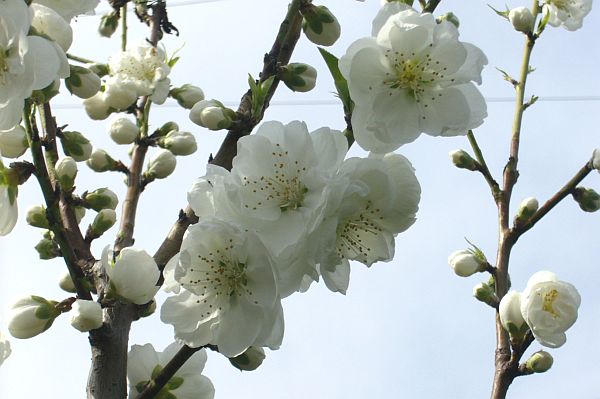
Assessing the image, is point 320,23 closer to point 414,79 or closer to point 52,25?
point 414,79

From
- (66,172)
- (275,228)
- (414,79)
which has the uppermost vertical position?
(414,79)

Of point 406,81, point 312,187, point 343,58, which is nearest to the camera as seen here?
point 312,187

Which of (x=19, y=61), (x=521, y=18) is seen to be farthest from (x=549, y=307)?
(x=19, y=61)

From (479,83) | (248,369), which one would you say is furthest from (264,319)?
(479,83)

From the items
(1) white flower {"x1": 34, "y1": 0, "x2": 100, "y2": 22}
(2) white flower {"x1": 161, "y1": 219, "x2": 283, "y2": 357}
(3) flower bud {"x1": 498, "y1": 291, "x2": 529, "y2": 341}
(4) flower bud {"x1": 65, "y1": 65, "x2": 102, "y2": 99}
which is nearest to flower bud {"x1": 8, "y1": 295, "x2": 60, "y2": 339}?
(2) white flower {"x1": 161, "y1": 219, "x2": 283, "y2": 357}

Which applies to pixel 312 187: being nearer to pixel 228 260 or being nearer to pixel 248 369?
pixel 228 260
